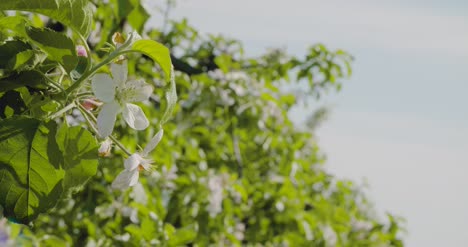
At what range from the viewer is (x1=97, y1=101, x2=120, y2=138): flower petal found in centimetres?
72

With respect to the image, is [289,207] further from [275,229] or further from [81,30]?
[81,30]

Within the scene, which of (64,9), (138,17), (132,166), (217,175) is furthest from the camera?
(217,175)

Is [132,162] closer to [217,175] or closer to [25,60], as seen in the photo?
[25,60]

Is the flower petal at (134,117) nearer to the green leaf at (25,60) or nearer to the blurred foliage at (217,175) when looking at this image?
the green leaf at (25,60)

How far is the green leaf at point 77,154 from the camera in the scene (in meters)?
0.70

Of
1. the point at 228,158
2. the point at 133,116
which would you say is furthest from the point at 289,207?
the point at 133,116

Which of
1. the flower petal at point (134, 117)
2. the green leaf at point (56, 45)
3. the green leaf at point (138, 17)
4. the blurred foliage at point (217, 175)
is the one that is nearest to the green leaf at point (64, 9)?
the green leaf at point (56, 45)

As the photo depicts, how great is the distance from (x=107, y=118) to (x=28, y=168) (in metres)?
0.10

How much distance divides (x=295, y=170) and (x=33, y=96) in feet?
9.40

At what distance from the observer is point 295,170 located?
353cm

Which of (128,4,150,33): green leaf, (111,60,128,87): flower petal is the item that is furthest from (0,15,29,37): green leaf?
(128,4,150,33): green leaf

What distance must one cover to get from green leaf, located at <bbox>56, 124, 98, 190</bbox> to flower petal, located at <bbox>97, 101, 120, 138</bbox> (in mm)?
15

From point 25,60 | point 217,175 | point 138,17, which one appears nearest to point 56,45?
point 25,60

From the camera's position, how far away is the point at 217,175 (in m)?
2.91
